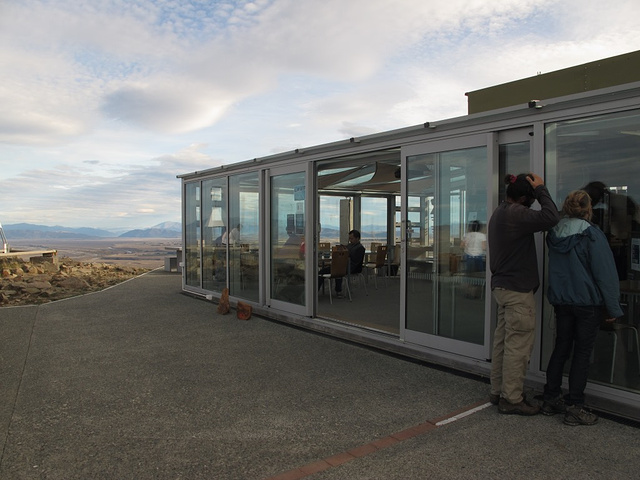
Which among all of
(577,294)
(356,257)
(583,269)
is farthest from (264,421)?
(356,257)

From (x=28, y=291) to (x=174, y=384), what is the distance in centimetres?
783

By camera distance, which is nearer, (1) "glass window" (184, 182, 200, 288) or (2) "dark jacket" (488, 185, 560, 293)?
(2) "dark jacket" (488, 185, 560, 293)

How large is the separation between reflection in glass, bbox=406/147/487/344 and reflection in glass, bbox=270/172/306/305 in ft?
6.95

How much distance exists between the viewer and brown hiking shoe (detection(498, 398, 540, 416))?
354cm

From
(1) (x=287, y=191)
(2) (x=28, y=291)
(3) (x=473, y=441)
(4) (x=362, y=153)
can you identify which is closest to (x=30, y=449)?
(3) (x=473, y=441)

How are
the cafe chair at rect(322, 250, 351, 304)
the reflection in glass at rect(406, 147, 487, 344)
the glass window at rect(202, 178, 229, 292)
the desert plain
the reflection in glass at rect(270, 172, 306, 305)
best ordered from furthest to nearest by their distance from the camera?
the desert plain, the glass window at rect(202, 178, 229, 292), the cafe chair at rect(322, 250, 351, 304), the reflection in glass at rect(270, 172, 306, 305), the reflection in glass at rect(406, 147, 487, 344)

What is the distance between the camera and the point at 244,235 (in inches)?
326

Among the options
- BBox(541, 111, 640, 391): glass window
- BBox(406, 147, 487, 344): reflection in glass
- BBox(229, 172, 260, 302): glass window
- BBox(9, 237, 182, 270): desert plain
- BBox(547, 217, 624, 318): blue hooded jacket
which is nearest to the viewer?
BBox(547, 217, 624, 318): blue hooded jacket

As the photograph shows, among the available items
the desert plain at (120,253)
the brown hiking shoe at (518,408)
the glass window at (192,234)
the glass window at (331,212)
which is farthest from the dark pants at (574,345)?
the desert plain at (120,253)

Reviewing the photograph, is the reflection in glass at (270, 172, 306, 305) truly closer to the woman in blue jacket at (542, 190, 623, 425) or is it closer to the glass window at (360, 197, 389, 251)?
the woman in blue jacket at (542, 190, 623, 425)

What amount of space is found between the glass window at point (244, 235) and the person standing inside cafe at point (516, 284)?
4.78 metres

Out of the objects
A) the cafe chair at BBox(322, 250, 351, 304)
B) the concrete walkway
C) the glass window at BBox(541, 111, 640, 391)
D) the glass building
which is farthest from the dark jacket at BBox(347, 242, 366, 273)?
the glass window at BBox(541, 111, 640, 391)

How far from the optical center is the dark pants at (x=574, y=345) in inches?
133

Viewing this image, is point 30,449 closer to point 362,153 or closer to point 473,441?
point 473,441
